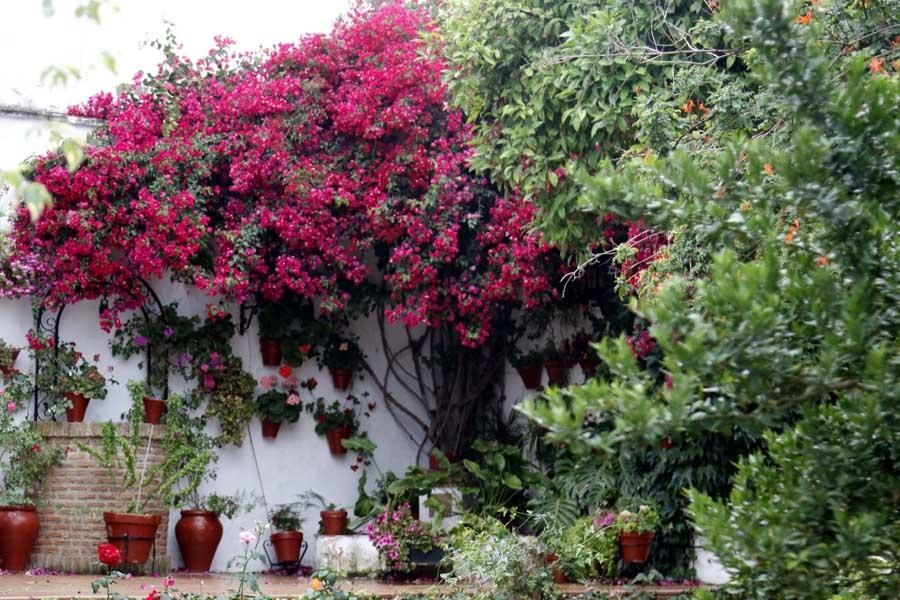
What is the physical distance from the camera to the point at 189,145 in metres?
8.91

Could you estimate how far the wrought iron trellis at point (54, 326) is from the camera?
884 cm

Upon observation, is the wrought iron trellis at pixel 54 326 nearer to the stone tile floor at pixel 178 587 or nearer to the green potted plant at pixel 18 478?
the green potted plant at pixel 18 478

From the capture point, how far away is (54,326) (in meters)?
9.05

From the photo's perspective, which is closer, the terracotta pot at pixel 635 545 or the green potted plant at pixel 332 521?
the terracotta pot at pixel 635 545

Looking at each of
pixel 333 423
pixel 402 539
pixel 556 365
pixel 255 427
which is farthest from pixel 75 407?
pixel 556 365

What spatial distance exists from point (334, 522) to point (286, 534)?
0.42m

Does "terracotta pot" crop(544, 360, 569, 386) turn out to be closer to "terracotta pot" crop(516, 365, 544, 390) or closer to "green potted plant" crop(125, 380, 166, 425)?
"terracotta pot" crop(516, 365, 544, 390)

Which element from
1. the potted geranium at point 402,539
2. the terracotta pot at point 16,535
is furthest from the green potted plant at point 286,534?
the terracotta pot at point 16,535

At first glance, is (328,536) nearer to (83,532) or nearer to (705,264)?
(83,532)

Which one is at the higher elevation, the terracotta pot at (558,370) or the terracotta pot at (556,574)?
the terracotta pot at (558,370)

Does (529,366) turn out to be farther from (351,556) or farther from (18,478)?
(18,478)

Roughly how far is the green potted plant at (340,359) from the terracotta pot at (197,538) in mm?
1754

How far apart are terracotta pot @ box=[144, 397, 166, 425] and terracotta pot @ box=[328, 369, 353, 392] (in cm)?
164

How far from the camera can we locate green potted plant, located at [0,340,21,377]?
340 inches
